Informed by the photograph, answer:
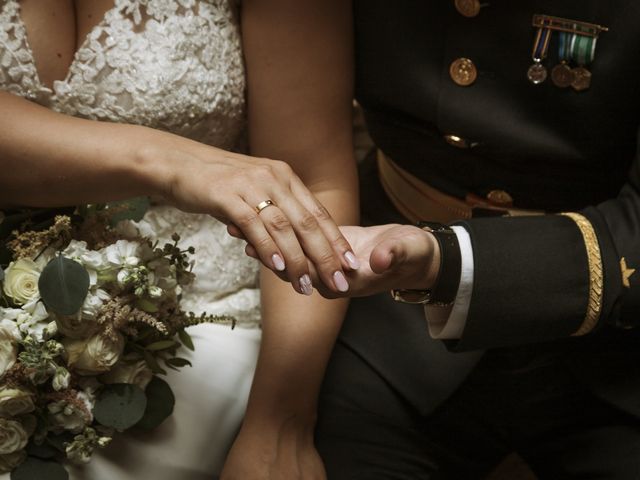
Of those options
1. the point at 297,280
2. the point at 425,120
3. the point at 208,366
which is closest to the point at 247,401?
the point at 208,366

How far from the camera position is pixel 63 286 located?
82 centimetres

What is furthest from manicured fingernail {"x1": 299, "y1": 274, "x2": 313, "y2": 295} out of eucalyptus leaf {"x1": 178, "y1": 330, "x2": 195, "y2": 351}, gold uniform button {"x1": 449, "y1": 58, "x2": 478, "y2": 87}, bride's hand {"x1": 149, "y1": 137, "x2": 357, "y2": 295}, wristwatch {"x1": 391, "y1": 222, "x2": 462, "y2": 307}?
gold uniform button {"x1": 449, "y1": 58, "x2": 478, "y2": 87}

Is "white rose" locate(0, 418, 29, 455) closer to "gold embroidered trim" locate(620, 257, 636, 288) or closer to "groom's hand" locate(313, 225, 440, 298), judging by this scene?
"groom's hand" locate(313, 225, 440, 298)

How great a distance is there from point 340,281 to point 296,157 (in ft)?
1.00

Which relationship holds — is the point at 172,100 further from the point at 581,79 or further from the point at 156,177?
the point at 581,79

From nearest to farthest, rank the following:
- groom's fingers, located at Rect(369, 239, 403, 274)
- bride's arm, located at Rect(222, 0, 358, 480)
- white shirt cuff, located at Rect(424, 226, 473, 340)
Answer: groom's fingers, located at Rect(369, 239, 403, 274) < white shirt cuff, located at Rect(424, 226, 473, 340) < bride's arm, located at Rect(222, 0, 358, 480)

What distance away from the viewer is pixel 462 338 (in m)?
0.91

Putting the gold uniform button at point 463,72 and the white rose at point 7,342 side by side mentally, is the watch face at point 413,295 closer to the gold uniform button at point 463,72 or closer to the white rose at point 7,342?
the gold uniform button at point 463,72

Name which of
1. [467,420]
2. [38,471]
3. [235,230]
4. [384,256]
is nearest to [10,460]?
[38,471]

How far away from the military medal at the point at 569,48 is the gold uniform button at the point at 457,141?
A: 0.11 meters

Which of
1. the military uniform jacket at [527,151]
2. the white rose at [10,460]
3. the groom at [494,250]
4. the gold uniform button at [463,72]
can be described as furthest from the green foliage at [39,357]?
the gold uniform button at [463,72]

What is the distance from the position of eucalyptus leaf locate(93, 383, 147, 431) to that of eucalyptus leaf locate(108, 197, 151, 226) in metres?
0.19

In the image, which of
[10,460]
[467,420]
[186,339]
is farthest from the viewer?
[467,420]

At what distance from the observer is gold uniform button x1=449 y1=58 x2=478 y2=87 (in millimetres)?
974
